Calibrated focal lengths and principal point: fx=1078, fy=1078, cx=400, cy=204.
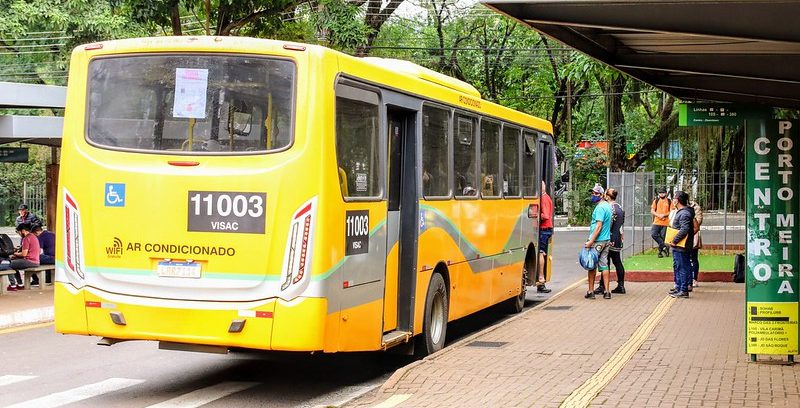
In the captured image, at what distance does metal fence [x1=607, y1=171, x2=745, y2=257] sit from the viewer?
27.5 m

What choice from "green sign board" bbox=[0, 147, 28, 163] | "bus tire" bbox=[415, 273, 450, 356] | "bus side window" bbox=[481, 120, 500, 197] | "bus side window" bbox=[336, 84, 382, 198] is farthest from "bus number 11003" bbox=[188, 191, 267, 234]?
"green sign board" bbox=[0, 147, 28, 163]

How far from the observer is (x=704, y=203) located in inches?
1106

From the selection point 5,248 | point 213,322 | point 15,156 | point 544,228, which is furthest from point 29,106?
point 213,322

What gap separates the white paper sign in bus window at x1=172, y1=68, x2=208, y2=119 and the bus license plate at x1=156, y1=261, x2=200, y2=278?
1.27 meters

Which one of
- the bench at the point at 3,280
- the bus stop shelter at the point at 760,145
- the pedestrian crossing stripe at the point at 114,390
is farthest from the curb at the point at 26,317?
the bus stop shelter at the point at 760,145

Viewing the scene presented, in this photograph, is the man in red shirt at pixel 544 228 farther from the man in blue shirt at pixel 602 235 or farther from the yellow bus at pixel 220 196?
the yellow bus at pixel 220 196

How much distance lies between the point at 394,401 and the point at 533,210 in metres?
8.94

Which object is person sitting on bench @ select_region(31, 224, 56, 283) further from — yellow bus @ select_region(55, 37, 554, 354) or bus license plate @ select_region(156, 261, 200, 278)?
bus license plate @ select_region(156, 261, 200, 278)

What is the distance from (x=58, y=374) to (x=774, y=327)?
7.29 metres

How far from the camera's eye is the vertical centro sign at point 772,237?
10625mm

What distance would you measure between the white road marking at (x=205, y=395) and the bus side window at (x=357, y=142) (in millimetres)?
2213

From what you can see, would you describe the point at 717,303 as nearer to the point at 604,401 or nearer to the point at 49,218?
the point at 604,401

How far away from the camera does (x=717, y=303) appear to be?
1780 cm

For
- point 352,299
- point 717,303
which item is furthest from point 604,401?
point 717,303
